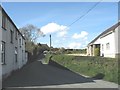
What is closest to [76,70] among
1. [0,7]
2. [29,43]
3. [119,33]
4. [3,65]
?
[119,33]

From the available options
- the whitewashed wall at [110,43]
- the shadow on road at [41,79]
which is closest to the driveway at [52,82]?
the shadow on road at [41,79]

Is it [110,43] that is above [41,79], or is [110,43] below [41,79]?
above

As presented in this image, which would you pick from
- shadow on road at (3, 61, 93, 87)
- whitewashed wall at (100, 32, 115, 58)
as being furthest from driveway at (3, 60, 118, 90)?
whitewashed wall at (100, 32, 115, 58)

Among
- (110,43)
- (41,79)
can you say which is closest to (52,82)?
(41,79)

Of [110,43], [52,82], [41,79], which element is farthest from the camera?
[110,43]

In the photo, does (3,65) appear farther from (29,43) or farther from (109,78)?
(29,43)

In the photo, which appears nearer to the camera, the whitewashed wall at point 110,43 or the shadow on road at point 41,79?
the shadow on road at point 41,79

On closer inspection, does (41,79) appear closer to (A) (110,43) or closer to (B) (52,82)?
(B) (52,82)

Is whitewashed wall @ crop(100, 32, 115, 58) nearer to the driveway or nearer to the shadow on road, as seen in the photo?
the shadow on road

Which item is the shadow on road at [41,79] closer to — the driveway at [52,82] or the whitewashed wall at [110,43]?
the driveway at [52,82]

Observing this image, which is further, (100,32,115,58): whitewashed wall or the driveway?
(100,32,115,58): whitewashed wall

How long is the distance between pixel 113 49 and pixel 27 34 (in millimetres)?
47373

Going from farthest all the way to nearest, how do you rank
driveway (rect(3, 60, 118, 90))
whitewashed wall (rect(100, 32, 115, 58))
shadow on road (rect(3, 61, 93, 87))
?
whitewashed wall (rect(100, 32, 115, 58)) < shadow on road (rect(3, 61, 93, 87)) < driveway (rect(3, 60, 118, 90))

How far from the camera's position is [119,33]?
133ft
